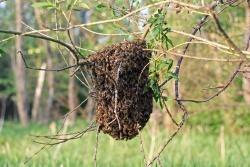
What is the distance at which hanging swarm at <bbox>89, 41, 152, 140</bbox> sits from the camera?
10.9ft

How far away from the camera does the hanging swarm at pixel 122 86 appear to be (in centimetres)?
332

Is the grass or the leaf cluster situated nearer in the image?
the leaf cluster

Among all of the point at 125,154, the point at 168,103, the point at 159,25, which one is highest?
the point at 159,25

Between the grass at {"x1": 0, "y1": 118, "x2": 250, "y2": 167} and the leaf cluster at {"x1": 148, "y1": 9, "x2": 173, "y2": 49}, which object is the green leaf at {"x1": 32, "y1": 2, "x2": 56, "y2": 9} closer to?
the leaf cluster at {"x1": 148, "y1": 9, "x2": 173, "y2": 49}

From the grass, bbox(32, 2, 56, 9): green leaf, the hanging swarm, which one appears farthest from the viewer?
the grass

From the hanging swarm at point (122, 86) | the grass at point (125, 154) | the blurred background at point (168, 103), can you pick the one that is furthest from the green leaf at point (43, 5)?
the grass at point (125, 154)

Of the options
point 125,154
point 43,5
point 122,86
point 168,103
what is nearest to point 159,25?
point 122,86

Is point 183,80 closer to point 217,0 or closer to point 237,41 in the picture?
point 237,41

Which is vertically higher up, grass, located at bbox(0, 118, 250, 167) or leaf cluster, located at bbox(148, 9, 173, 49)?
leaf cluster, located at bbox(148, 9, 173, 49)

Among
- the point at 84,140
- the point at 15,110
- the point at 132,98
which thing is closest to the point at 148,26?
the point at 132,98

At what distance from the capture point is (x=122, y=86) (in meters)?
3.35

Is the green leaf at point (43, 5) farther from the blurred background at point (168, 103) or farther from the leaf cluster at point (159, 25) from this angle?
the leaf cluster at point (159, 25)

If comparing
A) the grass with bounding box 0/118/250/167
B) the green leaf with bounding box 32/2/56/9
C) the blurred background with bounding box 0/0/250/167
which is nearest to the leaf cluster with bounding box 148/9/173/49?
the blurred background with bounding box 0/0/250/167

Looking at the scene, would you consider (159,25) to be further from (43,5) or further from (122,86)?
(43,5)
